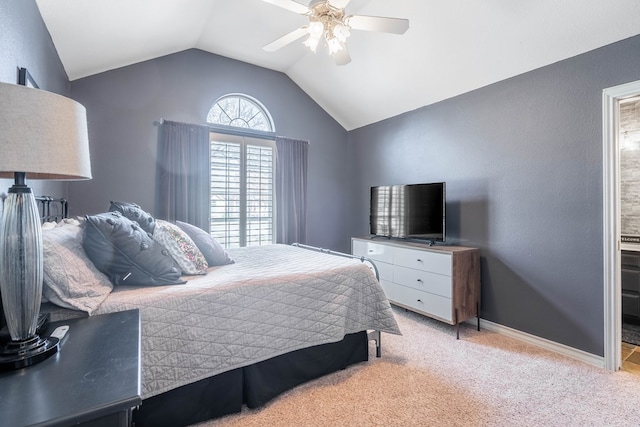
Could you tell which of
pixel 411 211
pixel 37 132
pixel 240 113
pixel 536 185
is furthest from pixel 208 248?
pixel 536 185

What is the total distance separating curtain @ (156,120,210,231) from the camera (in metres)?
3.55

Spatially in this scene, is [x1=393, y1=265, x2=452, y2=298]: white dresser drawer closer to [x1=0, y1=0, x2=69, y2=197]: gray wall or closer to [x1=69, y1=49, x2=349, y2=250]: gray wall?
[x1=69, y1=49, x2=349, y2=250]: gray wall

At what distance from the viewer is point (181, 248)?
6.79 feet

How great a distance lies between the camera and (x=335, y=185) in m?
4.92

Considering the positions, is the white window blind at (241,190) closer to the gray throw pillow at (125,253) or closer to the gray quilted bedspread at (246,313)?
the gray quilted bedspread at (246,313)

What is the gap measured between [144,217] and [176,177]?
1693 mm

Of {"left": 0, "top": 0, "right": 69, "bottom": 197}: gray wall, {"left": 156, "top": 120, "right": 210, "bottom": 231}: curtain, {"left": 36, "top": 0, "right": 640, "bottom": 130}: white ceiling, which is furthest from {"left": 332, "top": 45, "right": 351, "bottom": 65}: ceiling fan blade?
{"left": 156, "top": 120, "right": 210, "bottom": 231}: curtain

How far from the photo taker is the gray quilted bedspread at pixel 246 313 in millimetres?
1520

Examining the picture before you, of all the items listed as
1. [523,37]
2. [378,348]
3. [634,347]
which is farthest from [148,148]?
[634,347]

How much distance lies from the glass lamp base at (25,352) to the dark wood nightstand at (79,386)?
18 millimetres

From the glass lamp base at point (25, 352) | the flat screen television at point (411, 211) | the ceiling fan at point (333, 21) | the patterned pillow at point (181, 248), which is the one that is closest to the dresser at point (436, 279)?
the flat screen television at point (411, 211)

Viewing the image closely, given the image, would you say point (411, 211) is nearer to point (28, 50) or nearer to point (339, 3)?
point (339, 3)

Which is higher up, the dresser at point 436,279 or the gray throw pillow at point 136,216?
the gray throw pillow at point 136,216

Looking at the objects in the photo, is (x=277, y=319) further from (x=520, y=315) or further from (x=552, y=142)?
(x=552, y=142)
